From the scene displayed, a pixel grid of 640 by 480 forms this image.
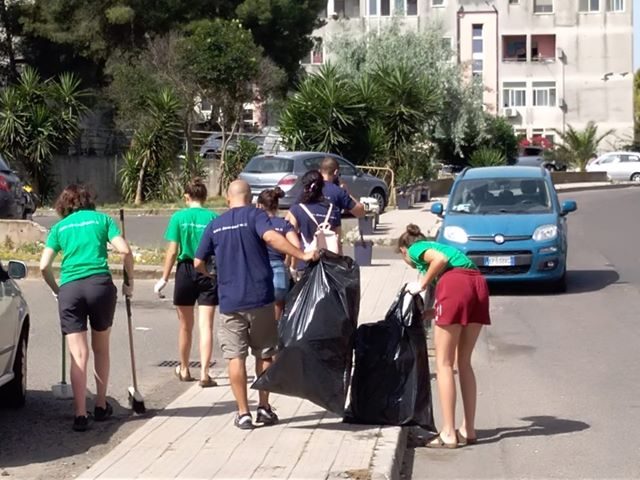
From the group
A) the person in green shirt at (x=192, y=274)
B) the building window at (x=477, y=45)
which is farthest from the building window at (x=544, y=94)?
the person in green shirt at (x=192, y=274)

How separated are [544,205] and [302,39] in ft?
98.4

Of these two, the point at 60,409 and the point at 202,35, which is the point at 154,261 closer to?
the point at 60,409

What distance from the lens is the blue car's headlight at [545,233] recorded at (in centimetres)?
1622

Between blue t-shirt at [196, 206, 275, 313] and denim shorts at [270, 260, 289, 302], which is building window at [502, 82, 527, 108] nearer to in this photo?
denim shorts at [270, 260, 289, 302]

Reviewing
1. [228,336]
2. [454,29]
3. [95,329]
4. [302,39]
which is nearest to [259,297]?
[228,336]

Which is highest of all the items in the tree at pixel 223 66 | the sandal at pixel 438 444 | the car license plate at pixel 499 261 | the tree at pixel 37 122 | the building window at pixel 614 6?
the building window at pixel 614 6

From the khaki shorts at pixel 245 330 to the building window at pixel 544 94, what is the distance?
68.0 meters

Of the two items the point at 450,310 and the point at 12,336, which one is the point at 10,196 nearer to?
the point at 12,336

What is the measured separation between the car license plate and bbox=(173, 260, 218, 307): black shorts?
655cm

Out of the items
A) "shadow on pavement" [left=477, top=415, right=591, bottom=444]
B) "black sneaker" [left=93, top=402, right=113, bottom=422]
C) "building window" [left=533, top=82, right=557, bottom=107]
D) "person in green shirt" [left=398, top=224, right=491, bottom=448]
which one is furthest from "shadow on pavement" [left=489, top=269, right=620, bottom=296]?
"building window" [left=533, top=82, right=557, bottom=107]

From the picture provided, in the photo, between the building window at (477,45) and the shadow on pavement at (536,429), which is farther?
the building window at (477,45)

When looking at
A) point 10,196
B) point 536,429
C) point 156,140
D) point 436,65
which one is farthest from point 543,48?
point 536,429

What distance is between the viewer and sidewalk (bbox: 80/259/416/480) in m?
6.98

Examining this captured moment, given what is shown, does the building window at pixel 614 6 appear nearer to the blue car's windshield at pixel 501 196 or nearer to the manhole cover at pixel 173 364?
the blue car's windshield at pixel 501 196
